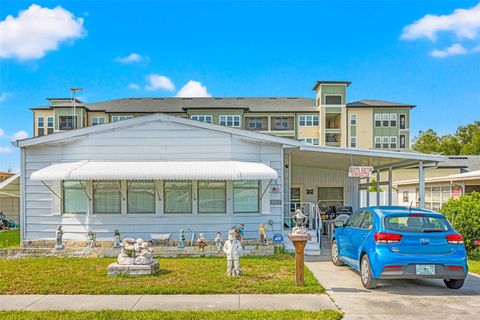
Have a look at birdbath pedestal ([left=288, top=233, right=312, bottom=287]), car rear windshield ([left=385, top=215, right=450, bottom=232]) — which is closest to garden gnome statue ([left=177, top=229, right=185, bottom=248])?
birdbath pedestal ([left=288, top=233, right=312, bottom=287])

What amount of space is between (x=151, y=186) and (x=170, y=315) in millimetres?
5814

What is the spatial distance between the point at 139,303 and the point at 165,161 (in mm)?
5308

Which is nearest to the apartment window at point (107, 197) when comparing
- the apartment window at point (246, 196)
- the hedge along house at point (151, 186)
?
the hedge along house at point (151, 186)

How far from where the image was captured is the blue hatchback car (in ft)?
23.3

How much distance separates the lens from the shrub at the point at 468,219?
37.9 ft

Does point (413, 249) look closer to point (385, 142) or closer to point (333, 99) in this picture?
point (333, 99)

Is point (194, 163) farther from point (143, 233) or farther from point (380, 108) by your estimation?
point (380, 108)

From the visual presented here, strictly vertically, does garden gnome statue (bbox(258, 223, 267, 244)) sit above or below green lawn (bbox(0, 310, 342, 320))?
above

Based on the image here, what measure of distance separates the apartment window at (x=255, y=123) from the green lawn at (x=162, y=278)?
1373 inches

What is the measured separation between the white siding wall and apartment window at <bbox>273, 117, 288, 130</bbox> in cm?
3323

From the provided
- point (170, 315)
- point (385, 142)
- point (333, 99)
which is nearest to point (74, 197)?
point (170, 315)

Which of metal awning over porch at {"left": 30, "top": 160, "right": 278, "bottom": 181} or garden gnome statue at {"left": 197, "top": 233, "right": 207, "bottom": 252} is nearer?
metal awning over porch at {"left": 30, "top": 160, "right": 278, "bottom": 181}

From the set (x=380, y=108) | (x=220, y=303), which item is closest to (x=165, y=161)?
(x=220, y=303)

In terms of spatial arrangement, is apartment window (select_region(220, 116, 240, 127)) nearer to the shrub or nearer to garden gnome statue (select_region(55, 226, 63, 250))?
the shrub
